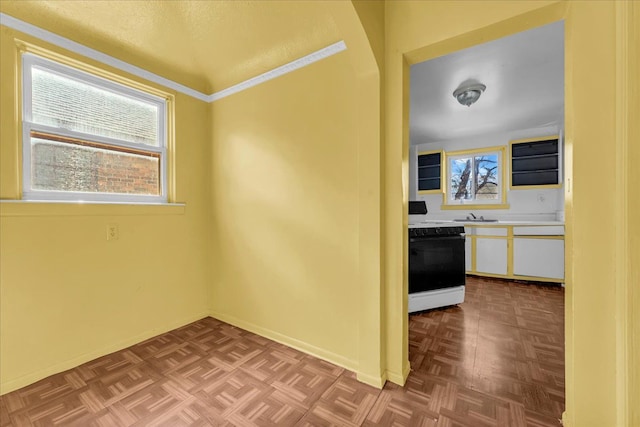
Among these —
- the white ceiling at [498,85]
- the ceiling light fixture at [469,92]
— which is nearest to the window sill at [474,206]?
the white ceiling at [498,85]

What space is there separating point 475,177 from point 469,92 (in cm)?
248

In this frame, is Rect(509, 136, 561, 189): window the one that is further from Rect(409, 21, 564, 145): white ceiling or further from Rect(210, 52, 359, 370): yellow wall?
Rect(210, 52, 359, 370): yellow wall

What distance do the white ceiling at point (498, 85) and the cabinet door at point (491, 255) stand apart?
1907mm

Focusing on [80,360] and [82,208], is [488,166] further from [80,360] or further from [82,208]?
[80,360]

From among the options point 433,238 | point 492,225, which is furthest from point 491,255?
point 433,238

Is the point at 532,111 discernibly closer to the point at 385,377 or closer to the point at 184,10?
the point at 385,377

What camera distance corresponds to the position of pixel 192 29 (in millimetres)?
2295

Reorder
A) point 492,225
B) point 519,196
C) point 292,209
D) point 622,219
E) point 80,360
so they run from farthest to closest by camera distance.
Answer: point 519,196, point 492,225, point 292,209, point 80,360, point 622,219

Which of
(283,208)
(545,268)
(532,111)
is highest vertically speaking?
(532,111)

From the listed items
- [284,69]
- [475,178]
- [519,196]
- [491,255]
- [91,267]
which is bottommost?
[491,255]

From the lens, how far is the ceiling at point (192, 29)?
6.20 ft

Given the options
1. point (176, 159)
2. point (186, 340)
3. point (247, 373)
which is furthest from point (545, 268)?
point (176, 159)

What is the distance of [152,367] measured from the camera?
199 centimetres

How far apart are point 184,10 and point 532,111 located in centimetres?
437
